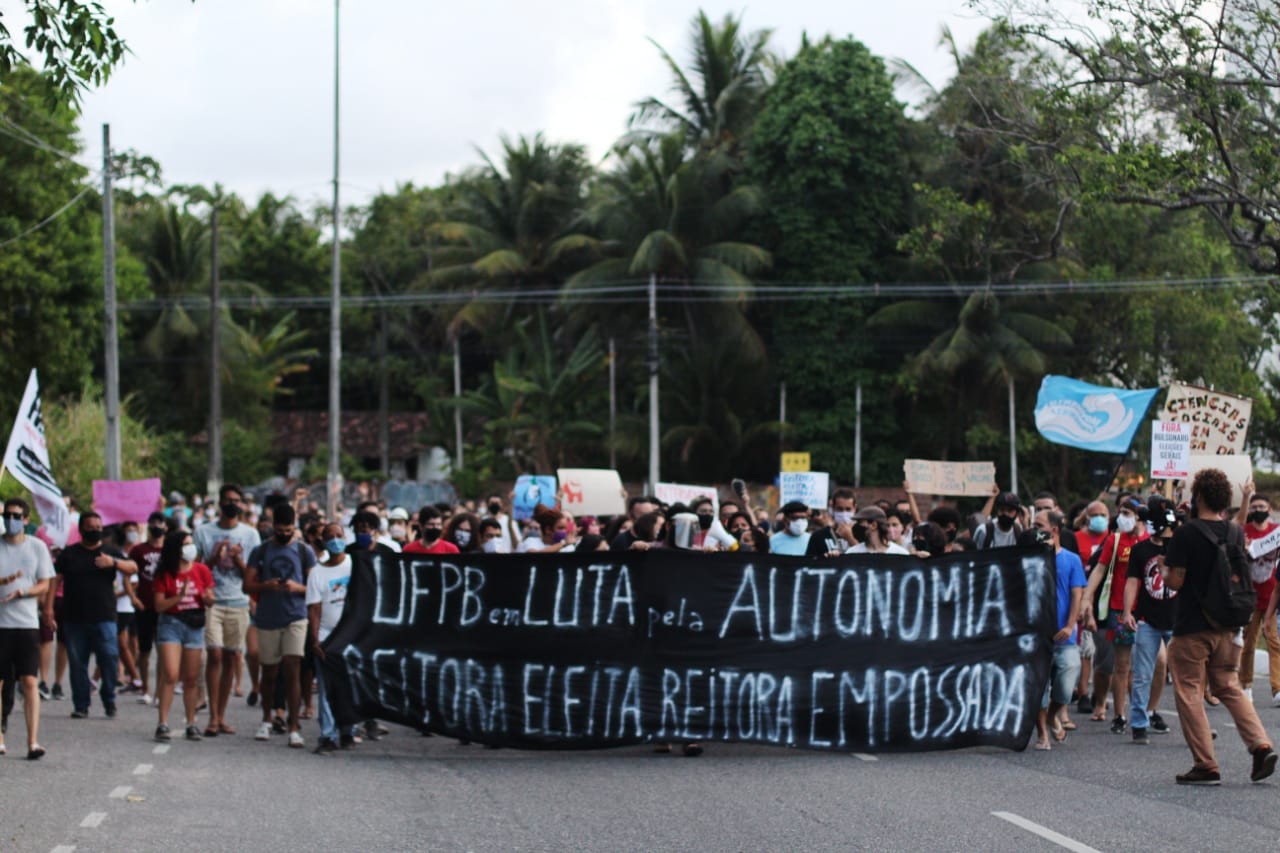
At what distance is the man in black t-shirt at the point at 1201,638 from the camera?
10.5m

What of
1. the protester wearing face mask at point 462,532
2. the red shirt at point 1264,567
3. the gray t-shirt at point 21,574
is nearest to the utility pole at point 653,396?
the protester wearing face mask at point 462,532

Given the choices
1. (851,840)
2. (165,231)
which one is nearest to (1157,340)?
(165,231)

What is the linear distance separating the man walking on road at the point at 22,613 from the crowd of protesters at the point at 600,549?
0.01 metres

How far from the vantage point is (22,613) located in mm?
12531

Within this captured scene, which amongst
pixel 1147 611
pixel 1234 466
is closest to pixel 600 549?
pixel 1147 611

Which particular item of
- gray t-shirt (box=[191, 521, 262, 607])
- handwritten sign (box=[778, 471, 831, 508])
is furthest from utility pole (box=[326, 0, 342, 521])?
gray t-shirt (box=[191, 521, 262, 607])

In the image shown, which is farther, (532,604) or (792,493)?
(792,493)

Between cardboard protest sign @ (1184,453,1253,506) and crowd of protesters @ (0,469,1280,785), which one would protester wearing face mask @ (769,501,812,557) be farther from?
cardboard protest sign @ (1184,453,1253,506)

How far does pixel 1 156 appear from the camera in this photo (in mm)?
38812

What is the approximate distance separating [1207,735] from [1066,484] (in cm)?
3910

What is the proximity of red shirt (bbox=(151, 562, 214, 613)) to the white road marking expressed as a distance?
6999 mm

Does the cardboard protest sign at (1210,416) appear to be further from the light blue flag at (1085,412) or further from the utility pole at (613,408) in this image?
the utility pole at (613,408)

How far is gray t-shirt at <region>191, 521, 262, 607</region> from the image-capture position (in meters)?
14.1

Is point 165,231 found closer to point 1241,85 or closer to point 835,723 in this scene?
point 1241,85
